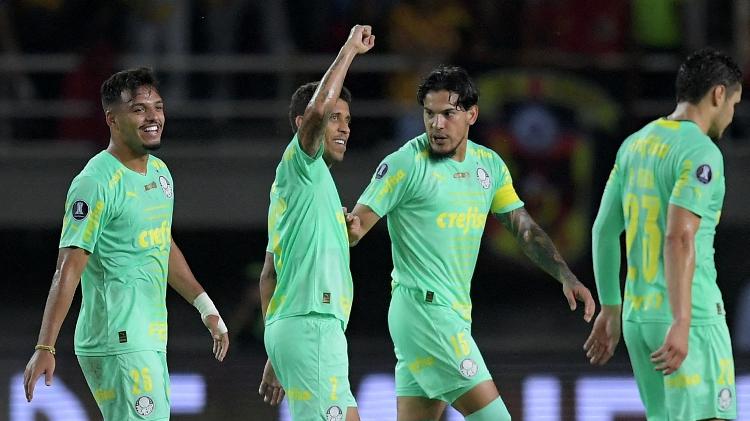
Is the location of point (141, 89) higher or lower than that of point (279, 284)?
higher

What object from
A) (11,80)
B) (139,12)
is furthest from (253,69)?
(11,80)

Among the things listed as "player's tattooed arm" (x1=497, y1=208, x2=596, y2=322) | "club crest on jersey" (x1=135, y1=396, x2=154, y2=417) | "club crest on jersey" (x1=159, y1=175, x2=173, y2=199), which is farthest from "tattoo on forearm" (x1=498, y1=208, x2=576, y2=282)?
"club crest on jersey" (x1=135, y1=396, x2=154, y2=417)

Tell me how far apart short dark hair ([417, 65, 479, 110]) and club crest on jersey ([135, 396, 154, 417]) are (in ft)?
6.35

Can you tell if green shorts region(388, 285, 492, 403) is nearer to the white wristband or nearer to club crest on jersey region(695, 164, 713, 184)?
the white wristband

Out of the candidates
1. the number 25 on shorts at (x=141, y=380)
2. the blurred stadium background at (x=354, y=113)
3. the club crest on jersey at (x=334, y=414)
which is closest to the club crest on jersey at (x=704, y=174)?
the club crest on jersey at (x=334, y=414)

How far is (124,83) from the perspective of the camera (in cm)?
615

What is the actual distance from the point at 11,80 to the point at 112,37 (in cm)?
120

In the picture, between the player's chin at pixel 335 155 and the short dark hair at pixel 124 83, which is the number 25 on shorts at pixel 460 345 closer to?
the player's chin at pixel 335 155

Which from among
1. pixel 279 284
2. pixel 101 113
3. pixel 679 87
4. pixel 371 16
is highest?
pixel 371 16

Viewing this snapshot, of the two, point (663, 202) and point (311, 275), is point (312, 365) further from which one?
point (663, 202)

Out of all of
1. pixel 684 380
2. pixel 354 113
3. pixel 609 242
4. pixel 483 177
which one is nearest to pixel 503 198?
pixel 483 177

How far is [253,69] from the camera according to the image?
12.2m

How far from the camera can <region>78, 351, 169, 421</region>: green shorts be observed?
587cm

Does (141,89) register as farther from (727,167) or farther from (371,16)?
(727,167)
